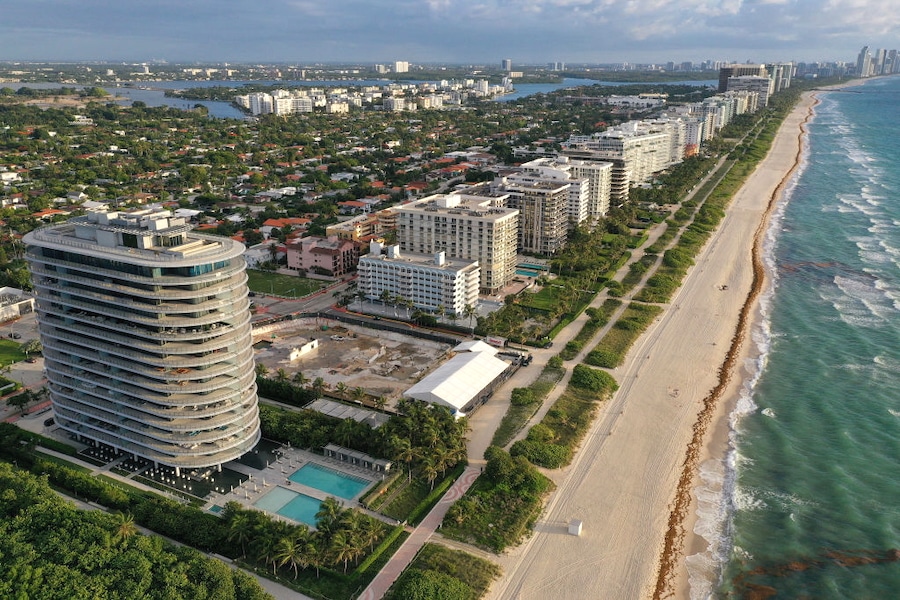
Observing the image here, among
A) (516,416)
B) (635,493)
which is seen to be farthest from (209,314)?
(635,493)

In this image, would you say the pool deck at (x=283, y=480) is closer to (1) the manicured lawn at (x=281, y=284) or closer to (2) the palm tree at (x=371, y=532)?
(2) the palm tree at (x=371, y=532)

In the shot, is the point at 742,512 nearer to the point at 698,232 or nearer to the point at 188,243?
the point at 188,243

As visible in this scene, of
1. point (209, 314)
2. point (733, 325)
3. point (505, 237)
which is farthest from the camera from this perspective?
point (505, 237)

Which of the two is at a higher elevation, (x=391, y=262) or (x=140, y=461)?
(x=391, y=262)

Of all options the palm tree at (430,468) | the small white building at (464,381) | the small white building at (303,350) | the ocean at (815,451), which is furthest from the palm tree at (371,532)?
→ the small white building at (303,350)

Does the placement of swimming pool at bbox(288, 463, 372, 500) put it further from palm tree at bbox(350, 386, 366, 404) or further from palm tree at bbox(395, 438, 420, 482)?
palm tree at bbox(350, 386, 366, 404)
